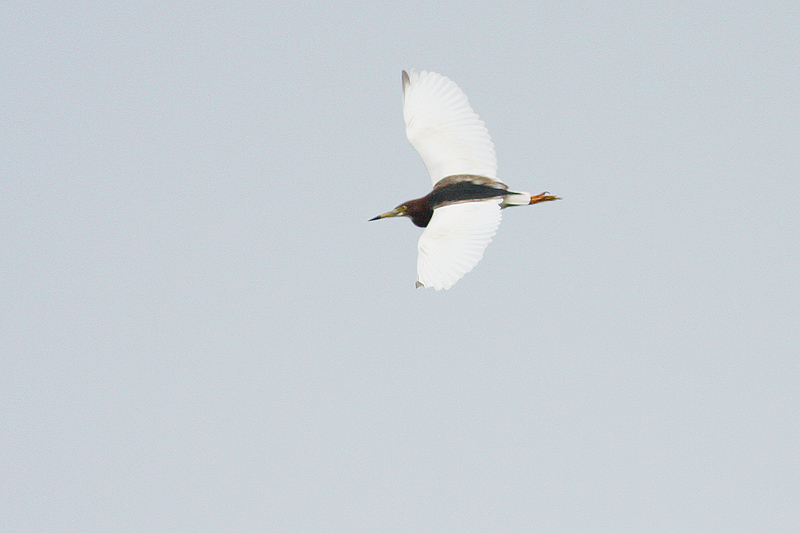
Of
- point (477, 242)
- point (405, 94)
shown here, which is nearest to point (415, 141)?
point (405, 94)

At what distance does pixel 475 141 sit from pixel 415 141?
46.7 inches

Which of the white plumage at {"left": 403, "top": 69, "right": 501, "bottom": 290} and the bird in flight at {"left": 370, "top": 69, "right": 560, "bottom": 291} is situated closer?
the bird in flight at {"left": 370, "top": 69, "right": 560, "bottom": 291}

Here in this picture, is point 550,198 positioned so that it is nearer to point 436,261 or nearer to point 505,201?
point 505,201

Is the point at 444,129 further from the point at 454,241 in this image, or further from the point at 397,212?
the point at 454,241

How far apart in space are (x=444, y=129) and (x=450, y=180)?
3.80ft

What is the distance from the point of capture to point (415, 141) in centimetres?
1720

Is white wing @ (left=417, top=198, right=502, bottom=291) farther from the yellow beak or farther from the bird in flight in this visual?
the yellow beak

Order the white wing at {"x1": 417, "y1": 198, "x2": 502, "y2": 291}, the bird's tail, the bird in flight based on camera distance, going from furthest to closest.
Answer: the bird's tail → the bird in flight → the white wing at {"x1": 417, "y1": 198, "x2": 502, "y2": 291}

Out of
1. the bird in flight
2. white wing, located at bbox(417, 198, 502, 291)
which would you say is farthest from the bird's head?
white wing, located at bbox(417, 198, 502, 291)

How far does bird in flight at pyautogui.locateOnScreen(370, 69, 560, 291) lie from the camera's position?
14625 mm

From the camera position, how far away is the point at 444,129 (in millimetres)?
16953

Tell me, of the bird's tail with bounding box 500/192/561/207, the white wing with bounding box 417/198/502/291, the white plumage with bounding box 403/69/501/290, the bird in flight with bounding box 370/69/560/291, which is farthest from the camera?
the bird's tail with bounding box 500/192/561/207

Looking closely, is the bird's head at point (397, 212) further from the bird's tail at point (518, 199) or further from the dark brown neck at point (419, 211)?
the bird's tail at point (518, 199)

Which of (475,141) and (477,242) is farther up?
(475,141)
